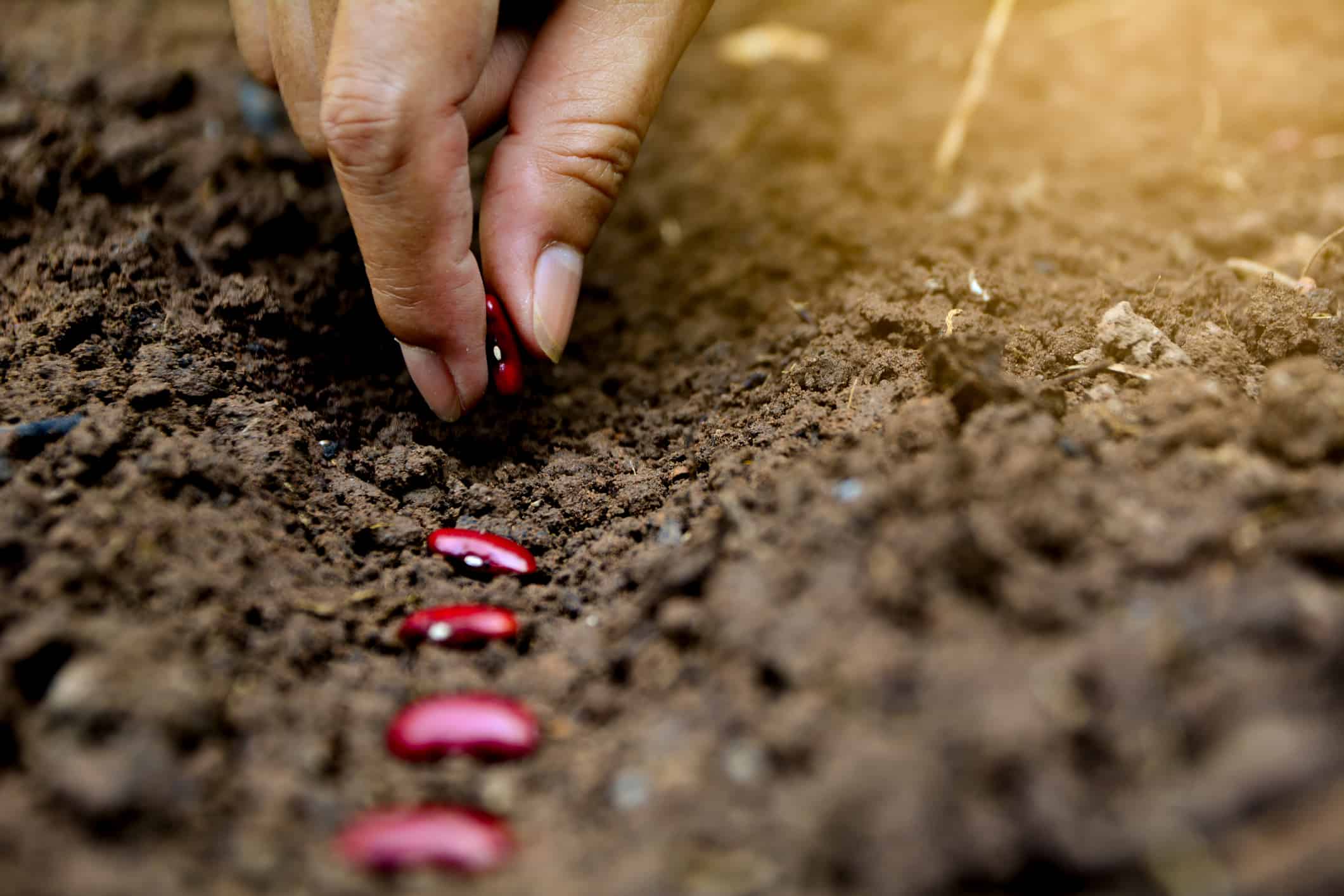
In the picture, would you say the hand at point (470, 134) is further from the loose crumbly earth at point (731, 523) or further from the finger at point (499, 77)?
the loose crumbly earth at point (731, 523)

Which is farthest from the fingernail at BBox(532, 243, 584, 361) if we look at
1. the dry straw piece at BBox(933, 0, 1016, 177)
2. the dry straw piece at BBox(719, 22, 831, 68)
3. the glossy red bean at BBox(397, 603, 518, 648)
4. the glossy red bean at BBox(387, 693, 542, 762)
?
the dry straw piece at BBox(719, 22, 831, 68)

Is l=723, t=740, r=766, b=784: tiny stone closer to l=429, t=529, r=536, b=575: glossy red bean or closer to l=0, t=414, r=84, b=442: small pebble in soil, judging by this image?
l=429, t=529, r=536, b=575: glossy red bean

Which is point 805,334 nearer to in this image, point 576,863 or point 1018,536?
point 1018,536

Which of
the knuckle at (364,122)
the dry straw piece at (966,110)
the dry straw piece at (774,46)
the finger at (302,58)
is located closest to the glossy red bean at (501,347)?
the knuckle at (364,122)

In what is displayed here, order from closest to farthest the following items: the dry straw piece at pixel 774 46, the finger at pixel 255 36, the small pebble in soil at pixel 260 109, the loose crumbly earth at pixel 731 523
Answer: the loose crumbly earth at pixel 731 523 < the finger at pixel 255 36 < the small pebble in soil at pixel 260 109 < the dry straw piece at pixel 774 46

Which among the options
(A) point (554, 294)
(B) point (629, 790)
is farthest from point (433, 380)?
(B) point (629, 790)

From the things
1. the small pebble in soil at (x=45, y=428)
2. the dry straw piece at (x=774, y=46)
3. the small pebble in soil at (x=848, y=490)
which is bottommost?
the small pebble in soil at (x=45, y=428)
